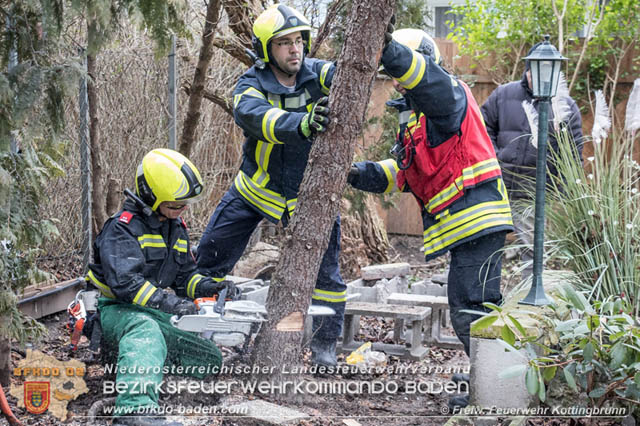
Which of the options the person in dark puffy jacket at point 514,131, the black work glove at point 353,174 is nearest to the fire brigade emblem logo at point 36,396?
the black work glove at point 353,174

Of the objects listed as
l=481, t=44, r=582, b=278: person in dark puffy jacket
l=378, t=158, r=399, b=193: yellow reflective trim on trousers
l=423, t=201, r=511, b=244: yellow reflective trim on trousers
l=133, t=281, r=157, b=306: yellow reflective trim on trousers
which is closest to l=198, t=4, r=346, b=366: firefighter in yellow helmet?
l=378, t=158, r=399, b=193: yellow reflective trim on trousers

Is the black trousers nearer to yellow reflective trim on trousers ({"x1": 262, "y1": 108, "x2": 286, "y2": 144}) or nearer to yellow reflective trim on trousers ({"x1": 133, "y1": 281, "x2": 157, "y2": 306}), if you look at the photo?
yellow reflective trim on trousers ({"x1": 262, "y1": 108, "x2": 286, "y2": 144})

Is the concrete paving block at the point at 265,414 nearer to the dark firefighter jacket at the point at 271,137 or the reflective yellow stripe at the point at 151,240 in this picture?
the reflective yellow stripe at the point at 151,240

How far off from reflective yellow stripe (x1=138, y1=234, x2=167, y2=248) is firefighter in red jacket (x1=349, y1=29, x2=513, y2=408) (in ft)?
4.41

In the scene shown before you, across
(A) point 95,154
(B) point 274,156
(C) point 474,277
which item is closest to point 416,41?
(B) point 274,156

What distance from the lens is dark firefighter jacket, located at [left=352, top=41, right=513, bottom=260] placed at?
3385mm

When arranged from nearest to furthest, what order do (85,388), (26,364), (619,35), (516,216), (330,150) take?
(330,150) → (85,388) → (26,364) → (516,216) → (619,35)

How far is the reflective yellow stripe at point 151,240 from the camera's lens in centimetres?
349

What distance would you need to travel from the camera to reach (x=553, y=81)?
155 inches

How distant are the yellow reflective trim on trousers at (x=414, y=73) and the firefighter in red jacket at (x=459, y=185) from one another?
0.06 m

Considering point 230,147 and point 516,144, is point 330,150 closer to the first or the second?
point 516,144

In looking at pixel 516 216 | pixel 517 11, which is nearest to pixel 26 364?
pixel 516 216

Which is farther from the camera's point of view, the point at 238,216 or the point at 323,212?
the point at 238,216

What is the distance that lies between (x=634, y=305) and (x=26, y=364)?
3262 mm
